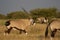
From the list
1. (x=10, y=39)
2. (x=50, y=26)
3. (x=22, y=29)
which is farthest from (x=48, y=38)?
(x=22, y=29)

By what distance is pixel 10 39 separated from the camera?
12.2 metres

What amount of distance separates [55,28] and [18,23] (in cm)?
373

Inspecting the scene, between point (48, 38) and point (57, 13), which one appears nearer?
point (48, 38)

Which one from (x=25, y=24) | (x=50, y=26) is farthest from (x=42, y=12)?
(x=50, y=26)

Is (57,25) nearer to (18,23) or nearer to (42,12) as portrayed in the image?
(18,23)

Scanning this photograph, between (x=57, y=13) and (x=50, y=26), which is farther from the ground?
(x=50, y=26)

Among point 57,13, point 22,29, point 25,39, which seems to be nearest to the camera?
point 25,39

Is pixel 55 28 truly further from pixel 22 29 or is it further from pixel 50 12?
pixel 50 12

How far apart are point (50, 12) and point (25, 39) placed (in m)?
37.3

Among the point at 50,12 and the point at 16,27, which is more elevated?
the point at 16,27

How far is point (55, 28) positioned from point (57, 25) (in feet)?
0.86

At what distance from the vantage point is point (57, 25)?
42.2 feet

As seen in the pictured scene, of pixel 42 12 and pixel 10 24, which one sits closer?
pixel 10 24

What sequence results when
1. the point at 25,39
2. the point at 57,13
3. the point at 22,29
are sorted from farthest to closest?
the point at 57,13 → the point at 22,29 → the point at 25,39
